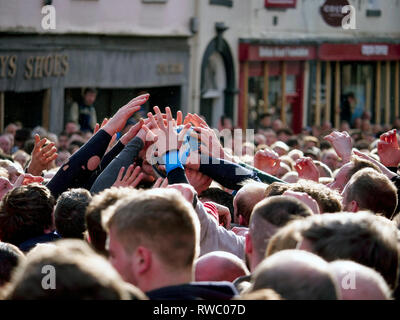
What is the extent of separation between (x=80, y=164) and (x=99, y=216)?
1.56 metres

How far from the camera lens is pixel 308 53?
27.3 metres

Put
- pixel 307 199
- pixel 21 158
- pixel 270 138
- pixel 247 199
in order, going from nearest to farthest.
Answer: pixel 307 199 < pixel 247 199 < pixel 21 158 < pixel 270 138

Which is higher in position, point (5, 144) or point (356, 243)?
point (356, 243)

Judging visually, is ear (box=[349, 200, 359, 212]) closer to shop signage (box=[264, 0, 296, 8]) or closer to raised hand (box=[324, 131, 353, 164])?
raised hand (box=[324, 131, 353, 164])

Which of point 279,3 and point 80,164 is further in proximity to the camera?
point 279,3

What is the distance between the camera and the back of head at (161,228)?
3.29 metres

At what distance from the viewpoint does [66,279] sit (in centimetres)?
265

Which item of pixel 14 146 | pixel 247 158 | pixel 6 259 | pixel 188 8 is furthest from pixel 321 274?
pixel 188 8

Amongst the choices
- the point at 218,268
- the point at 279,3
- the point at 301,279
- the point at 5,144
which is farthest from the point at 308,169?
the point at 279,3

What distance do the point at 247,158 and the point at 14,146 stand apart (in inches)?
204

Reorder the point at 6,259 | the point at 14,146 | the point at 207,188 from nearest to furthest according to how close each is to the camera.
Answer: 1. the point at 6,259
2. the point at 207,188
3. the point at 14,146

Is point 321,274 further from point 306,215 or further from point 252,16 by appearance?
point 252,16

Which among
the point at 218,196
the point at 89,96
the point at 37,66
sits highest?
the point at 37,66

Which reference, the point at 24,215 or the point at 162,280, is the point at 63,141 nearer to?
the point at 24,215
